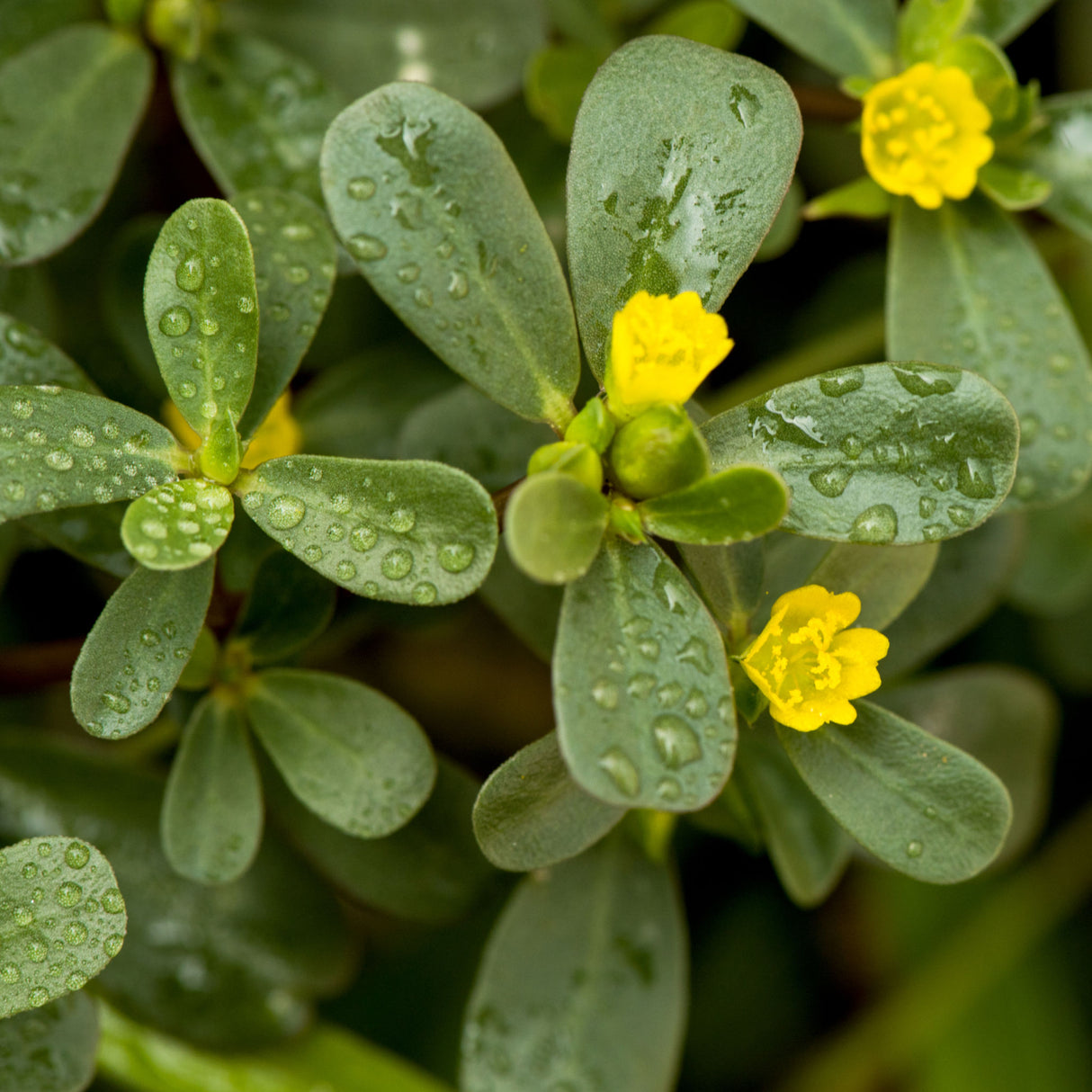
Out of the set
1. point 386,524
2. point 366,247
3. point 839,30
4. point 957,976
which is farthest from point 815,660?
point 957,976

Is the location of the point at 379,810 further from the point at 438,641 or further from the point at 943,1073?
the point at 943,1073

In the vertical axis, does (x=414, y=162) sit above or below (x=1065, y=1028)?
above

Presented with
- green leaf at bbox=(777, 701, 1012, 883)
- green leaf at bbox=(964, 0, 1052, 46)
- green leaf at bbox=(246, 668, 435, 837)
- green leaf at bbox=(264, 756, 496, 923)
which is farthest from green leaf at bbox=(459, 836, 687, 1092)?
green leaf at bbox=(964, 0, 1052, 46)

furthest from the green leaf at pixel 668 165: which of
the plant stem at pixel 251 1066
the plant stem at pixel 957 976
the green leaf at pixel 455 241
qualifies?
the plant stem at pixel 957 976

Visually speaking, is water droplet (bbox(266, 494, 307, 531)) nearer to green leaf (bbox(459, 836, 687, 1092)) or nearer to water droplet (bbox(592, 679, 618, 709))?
water droplet (bbox(592, 679, 618, 709))

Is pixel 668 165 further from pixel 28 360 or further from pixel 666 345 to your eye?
pixel 28 360

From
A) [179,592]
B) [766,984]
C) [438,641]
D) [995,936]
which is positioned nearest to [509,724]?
[438,641]
